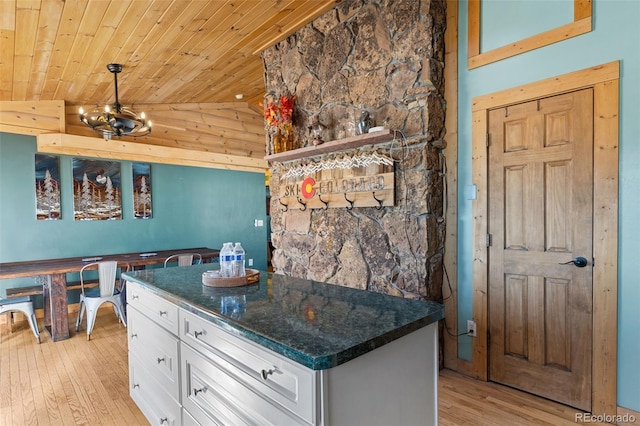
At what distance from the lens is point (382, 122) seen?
2898 mm

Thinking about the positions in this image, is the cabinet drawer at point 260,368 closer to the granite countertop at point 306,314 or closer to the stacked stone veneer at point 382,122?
the granite countertop at point 306,314

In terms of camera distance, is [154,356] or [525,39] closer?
[154,356]

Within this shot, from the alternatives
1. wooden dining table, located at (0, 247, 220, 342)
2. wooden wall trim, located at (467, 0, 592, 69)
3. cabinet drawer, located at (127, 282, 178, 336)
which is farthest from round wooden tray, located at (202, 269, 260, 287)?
wooden dining table, located at (0, 247, 220, 342)

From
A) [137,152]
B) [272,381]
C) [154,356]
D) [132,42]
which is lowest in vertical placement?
[154,356]

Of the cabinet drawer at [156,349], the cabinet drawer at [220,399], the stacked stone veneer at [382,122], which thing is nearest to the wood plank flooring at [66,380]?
the cabinet drawer at [156,349]

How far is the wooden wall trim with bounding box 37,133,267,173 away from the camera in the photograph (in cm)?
432

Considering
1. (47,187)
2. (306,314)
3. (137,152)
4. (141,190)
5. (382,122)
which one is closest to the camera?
(306,314)

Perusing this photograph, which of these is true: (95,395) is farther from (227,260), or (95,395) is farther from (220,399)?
(220,399)

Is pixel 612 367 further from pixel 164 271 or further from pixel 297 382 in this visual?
pixel 164 271

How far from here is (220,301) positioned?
1595mm

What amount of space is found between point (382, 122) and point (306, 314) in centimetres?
197

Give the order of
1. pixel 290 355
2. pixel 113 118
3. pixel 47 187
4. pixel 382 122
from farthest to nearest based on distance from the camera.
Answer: pixel 47 187
pixel 113 118
pixel 382 122
pixel 290 355

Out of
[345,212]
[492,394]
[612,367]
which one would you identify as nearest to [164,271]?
[345,212]

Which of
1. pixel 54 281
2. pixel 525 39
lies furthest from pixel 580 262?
pixel 54 281
